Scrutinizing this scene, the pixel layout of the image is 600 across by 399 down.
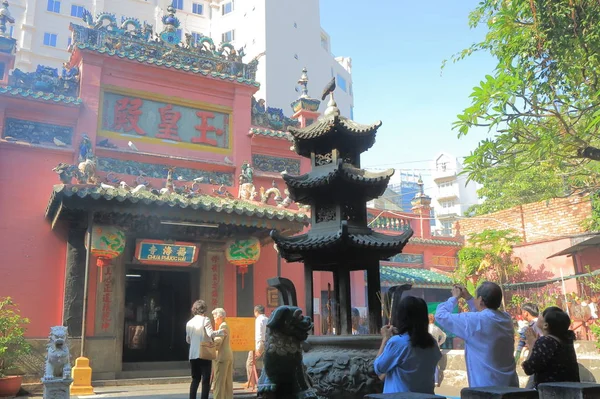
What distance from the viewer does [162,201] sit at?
994cm

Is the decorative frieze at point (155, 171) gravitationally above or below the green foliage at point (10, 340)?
above

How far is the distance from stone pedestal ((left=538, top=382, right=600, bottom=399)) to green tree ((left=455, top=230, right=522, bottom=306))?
14.3 meters

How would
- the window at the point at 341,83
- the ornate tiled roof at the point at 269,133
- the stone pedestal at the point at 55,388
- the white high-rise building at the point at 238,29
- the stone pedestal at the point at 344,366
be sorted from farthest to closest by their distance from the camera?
the window at the point at 341,83 → the white high-rise building at the point at 238,29 → the ornate tiled roof at the point at 269,133 → the stone pedestal at the point at 55,388 → the stone pedestal at the point at 344,366

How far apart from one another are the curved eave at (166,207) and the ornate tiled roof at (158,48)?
3.73m

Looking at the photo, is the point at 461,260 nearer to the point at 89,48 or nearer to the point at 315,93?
the point at 89,48

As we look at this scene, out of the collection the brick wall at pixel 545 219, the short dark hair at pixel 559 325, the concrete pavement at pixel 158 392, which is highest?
the brick wall at pixel 545 219

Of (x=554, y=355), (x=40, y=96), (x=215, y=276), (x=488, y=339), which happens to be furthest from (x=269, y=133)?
(x=554, y=355)

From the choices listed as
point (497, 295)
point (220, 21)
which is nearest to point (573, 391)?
point (497, 295)

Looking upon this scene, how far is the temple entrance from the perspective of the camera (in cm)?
1405

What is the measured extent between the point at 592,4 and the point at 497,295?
420cm

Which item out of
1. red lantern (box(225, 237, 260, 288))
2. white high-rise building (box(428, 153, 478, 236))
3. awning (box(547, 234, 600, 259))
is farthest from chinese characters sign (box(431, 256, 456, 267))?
white high-rise building (box(428, 153, 478, 236))

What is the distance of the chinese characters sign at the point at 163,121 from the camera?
12.2m

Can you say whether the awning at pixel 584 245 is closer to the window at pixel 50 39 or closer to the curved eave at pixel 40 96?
the curved eave at pixel 40 96

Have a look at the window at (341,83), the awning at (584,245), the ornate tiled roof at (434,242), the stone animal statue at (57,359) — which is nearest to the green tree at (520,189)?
the ornate tiled roof at (434,242)
